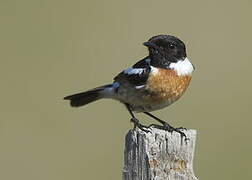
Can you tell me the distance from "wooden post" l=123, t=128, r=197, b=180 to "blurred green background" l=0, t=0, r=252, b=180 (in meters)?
4.26

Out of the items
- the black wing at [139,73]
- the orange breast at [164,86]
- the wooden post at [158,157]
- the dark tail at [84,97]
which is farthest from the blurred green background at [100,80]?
the wooden post at [158,157]

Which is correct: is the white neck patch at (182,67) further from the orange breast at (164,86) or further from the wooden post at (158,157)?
the wooden post at (158,157)

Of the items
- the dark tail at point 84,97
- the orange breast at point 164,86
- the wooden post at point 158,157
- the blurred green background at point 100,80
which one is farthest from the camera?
the blurred green background at point 100,80

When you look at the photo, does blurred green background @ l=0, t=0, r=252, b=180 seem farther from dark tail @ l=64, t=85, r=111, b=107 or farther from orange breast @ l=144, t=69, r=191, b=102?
orange breast @ l=144, t=69, r=191, b=102

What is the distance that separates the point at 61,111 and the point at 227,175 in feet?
8.55

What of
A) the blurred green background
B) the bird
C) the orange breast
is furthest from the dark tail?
the blurred green background

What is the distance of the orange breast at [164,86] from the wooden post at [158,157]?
6.17 feet

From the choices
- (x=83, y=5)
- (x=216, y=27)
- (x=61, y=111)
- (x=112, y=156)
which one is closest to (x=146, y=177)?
(x=112, y=156)

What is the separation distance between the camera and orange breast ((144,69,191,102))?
20.2 ft

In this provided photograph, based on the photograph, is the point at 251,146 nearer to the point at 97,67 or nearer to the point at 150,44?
the point at 97,67

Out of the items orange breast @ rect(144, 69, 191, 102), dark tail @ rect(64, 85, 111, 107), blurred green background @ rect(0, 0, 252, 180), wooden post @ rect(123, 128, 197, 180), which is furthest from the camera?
blurred green background @ rect(0, 0, 252, 180)

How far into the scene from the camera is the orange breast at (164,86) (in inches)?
243

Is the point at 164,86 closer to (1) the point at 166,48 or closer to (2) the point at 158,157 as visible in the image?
(1) the point at 166,48

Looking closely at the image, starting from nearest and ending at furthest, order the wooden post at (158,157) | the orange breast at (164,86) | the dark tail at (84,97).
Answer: the wooden post at (158,157), the orange breast at (164,86), the dark tail at (84,97)
